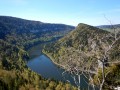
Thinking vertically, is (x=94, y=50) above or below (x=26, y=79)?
above

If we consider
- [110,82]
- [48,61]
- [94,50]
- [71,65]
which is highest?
[94,50]

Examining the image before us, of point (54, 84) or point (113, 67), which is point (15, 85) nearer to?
point (54, 84)

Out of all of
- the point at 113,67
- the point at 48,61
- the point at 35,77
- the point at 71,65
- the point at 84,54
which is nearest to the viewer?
the point at 84,54

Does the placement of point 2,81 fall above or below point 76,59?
below

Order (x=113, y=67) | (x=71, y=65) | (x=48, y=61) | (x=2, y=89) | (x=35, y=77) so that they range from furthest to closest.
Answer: (x=48, y=61) < (x=35, y=77) < (x=2, y=89) < (x=113, y=67) < (x=71, y=65)

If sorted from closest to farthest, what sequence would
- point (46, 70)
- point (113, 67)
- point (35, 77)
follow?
point (113, 67) → point (35, 77) → point (46, 70)

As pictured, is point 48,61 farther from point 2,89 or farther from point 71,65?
point 71,65

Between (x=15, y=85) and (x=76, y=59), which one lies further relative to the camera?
(x=15, y=85)

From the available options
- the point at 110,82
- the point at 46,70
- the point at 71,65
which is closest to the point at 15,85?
the point at 46,70

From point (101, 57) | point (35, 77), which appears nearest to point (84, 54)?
point (101, 57)
